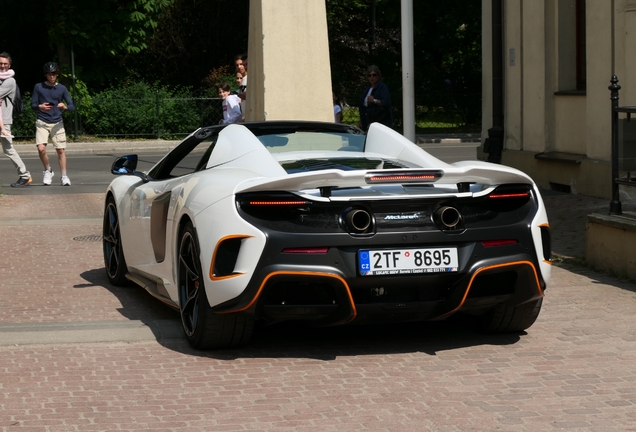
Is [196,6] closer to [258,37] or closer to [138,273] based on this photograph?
[258,37]

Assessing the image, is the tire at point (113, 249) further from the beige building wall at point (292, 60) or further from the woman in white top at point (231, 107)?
the woman in white top at point (231, 107)

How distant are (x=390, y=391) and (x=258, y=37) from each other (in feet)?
33.7

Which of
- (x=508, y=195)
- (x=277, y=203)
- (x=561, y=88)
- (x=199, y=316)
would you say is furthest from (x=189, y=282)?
(x=561, y=88)

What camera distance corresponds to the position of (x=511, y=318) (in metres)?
6.61

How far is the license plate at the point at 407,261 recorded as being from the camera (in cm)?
585

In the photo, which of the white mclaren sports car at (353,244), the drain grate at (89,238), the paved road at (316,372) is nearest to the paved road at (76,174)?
the drain grate at (89,238)

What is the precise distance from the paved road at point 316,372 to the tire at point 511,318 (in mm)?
73

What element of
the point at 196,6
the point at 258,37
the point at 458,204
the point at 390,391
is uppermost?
the point at 196,6

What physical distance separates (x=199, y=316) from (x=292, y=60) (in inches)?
359

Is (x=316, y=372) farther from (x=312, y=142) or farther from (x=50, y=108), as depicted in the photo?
(x=50, y=108)

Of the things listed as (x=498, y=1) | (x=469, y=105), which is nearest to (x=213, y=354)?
(x=498, y=1)

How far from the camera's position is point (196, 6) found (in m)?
38.9

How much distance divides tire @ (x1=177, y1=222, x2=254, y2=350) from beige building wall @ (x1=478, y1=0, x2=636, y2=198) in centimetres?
909

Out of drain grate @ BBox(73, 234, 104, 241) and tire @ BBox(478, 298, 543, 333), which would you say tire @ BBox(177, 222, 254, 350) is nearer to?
tire @ BBox(478, 298, 543, 333)
